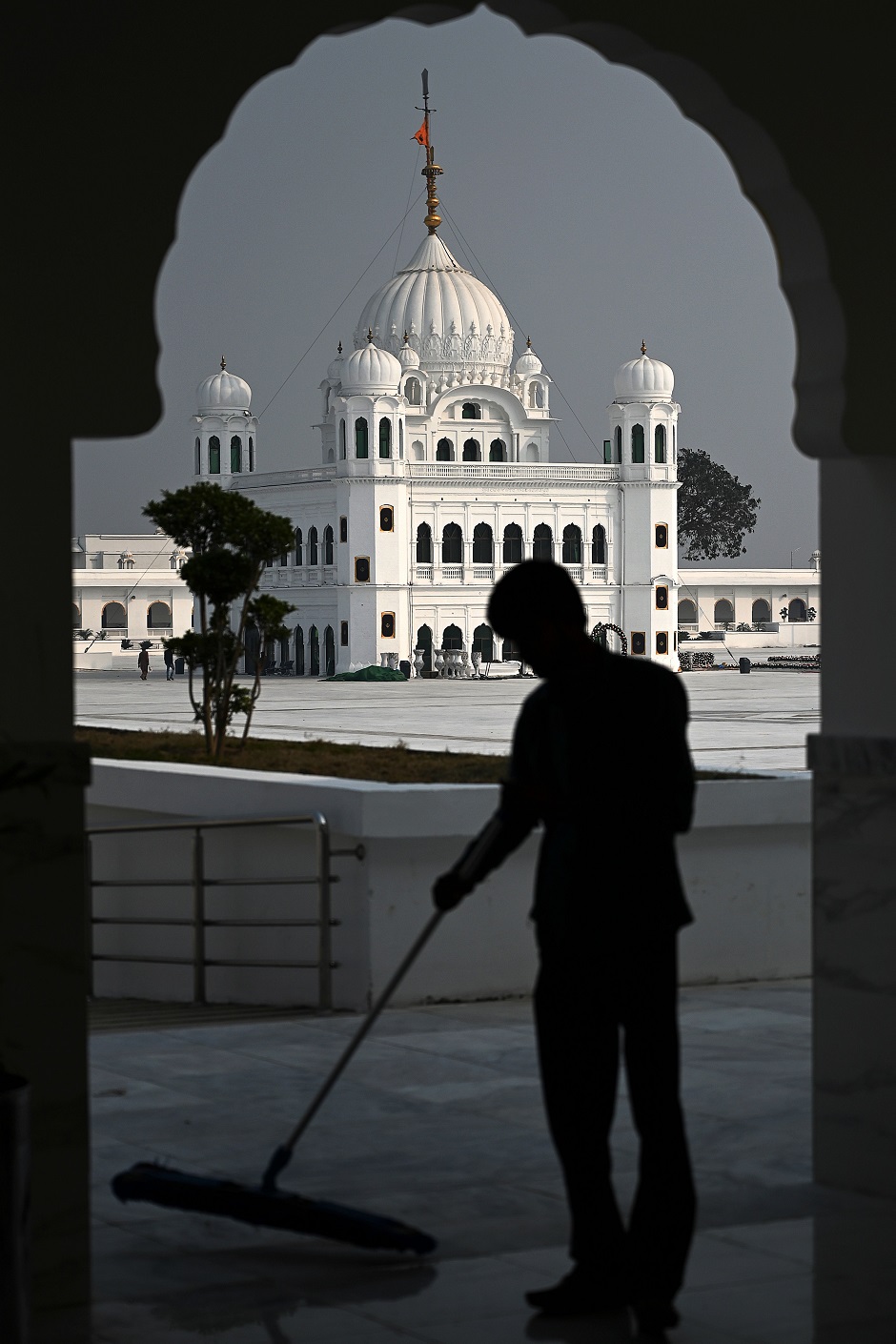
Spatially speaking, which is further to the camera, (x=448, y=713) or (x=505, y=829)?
(x=448, y=713)

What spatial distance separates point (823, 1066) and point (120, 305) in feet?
7.14

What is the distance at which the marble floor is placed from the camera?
3.18m

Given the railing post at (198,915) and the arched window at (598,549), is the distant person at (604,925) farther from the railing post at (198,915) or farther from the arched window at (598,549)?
the arched window at (598,549)

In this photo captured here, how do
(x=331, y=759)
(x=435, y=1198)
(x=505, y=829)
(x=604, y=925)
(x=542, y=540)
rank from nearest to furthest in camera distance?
(x=604, y=925)
(x=505, y=829)
(x=435, y=1198)
(x=331, y=759)
(x=542, y=540)

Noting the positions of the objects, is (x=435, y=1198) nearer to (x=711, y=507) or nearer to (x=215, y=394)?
(x=215, y=394)

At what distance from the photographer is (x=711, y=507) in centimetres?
8356

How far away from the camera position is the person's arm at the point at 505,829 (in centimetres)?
319

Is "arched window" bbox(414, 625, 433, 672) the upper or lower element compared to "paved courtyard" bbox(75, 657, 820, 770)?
upper

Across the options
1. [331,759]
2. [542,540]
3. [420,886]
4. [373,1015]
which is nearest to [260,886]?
[420,886]

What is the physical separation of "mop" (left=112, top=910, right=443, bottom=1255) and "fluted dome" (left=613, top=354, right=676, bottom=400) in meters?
57.9

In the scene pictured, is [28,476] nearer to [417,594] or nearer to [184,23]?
[184,23]

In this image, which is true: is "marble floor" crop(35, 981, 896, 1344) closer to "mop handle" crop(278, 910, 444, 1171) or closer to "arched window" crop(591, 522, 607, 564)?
"mop handle" crop(278, 910, 444, 1171)

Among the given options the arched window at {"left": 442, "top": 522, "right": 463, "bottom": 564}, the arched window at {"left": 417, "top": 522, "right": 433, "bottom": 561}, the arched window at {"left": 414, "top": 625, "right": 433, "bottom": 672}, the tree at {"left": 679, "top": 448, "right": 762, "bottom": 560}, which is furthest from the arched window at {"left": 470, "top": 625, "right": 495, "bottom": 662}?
the tree at {"left": 679, "top": 448, "right": 762, "bottom": 560}

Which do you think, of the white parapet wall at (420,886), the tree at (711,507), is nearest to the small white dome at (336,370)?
the tree at (711,507)
